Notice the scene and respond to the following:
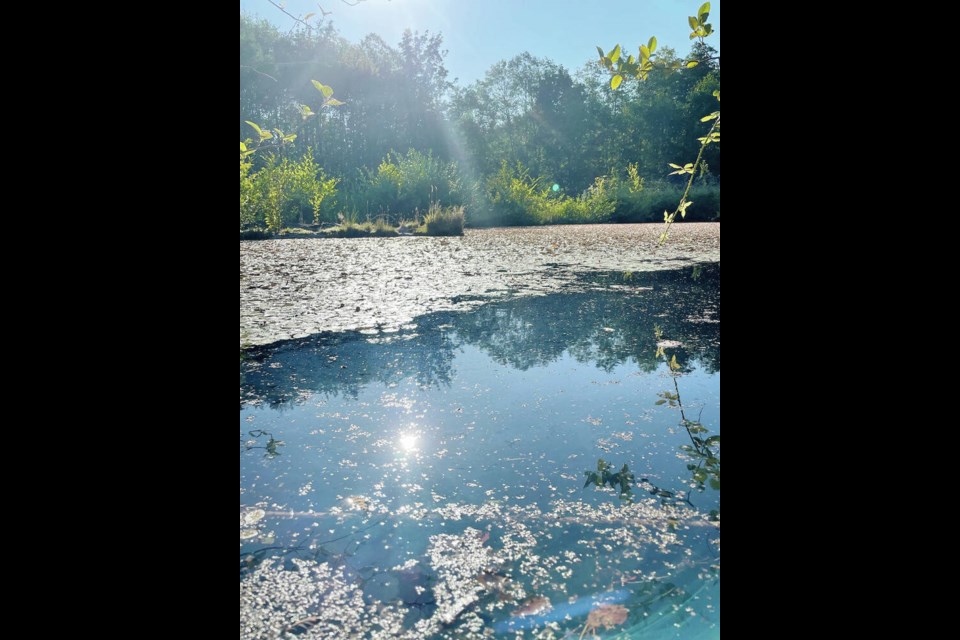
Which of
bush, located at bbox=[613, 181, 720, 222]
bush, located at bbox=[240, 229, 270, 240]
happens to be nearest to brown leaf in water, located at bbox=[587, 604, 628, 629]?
bush, located at bbox=[240, 229, 270, 240]

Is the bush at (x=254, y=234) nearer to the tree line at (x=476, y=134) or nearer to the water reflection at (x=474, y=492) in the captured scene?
the tree line at (x=476, y=134)

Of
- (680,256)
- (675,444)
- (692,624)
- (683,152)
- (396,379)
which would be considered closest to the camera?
(692,624)

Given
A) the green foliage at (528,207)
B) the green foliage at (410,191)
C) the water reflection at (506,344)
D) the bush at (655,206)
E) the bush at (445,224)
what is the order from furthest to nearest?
1. the bush at (655,206)
2. the green foliage at (528,207)
3. the green foliage at (410,191)
4. the bush at (445,224)
5. the water reflection at (506,344)

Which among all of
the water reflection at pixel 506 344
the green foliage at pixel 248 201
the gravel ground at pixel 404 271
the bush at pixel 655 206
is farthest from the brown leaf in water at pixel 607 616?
the bush at pixel 655 206

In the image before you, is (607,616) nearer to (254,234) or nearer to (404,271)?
(404,271)

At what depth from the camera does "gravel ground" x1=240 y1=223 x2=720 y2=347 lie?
10.1 feet

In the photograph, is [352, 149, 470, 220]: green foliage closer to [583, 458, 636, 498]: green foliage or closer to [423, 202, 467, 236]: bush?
[423, 202, 467, 236]: bush

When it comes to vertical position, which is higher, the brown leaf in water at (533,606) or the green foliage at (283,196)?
the green foliage at (283,196)

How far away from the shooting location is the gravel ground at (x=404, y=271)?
3.09m
